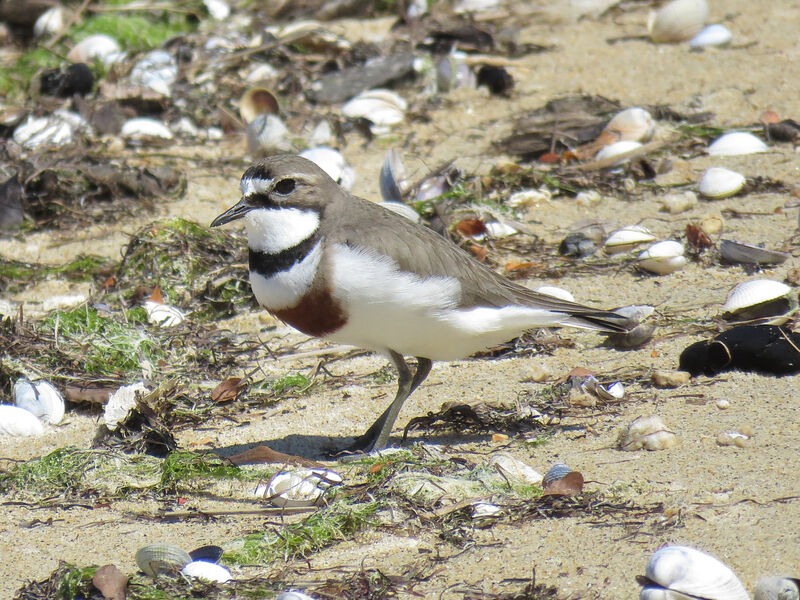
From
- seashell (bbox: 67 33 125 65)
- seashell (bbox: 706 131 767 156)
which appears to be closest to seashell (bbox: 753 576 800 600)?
seashell (bbox: 706 131 767 156)

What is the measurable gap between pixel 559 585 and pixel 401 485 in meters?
0.83

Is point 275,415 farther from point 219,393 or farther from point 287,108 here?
point 287,108

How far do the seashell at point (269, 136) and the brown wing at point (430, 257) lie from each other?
9.96ft

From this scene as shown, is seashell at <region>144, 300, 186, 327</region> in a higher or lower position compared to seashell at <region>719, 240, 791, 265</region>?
lower

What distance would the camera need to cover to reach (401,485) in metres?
3.78

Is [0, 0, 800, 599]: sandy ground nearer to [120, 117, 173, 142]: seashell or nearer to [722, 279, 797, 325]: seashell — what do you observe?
[722, 279, 797, 325]: seashell

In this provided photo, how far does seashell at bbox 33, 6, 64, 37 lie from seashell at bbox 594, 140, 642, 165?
196 inches

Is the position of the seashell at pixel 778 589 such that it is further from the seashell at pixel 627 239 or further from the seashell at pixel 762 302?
the seashell at pixel 627 239

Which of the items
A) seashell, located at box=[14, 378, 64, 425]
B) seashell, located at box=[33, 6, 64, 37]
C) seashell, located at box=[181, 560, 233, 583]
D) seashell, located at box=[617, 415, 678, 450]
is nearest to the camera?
seashell, located at box=[181, 560, 233, 583]

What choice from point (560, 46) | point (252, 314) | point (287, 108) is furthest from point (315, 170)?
point (560, 46)

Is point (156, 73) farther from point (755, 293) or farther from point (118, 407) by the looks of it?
point (755, 293)

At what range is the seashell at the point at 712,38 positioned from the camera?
837 cm

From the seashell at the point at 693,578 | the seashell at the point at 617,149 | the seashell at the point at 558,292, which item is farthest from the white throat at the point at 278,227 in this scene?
the seashell at the point at 617,149

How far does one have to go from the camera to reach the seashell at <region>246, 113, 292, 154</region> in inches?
296
